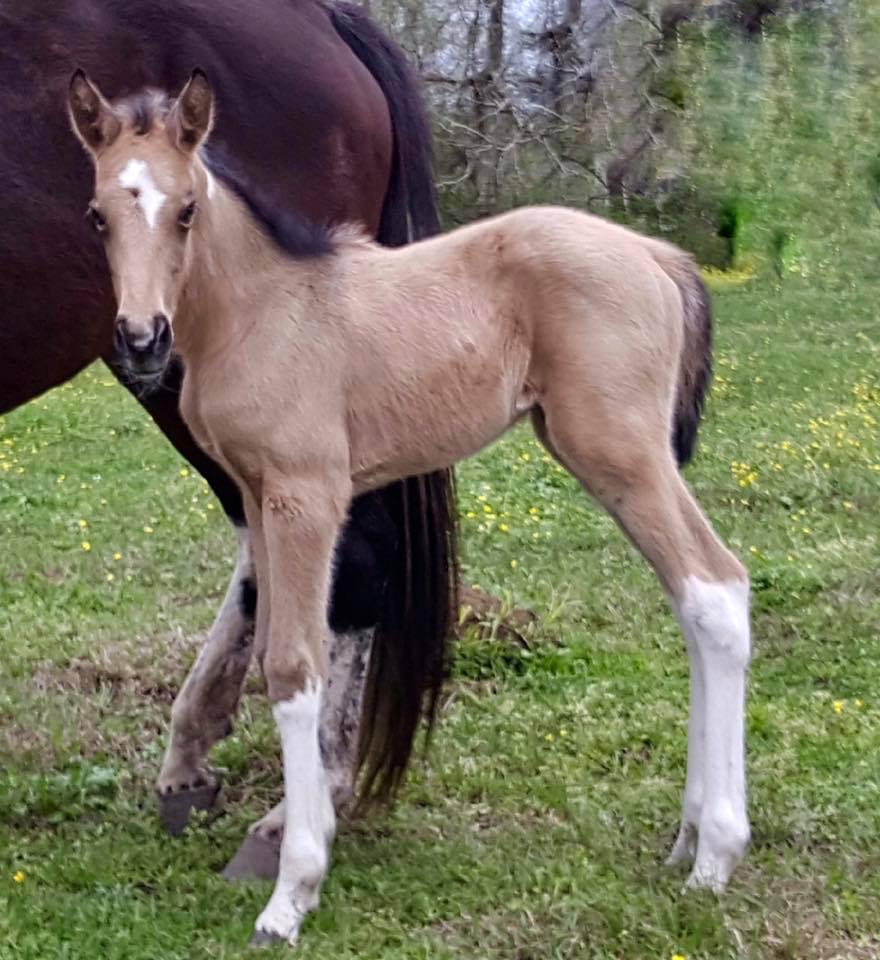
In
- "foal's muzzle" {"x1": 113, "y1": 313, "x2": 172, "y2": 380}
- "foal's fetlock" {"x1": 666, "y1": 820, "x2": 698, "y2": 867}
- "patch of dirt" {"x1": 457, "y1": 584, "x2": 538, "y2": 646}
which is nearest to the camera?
"foal's muzzle" {"x1": 113, "y1": 313, "x2": 172, "y2": 380}

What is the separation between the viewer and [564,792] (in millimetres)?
3738

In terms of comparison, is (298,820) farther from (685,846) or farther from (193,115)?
(193,115)

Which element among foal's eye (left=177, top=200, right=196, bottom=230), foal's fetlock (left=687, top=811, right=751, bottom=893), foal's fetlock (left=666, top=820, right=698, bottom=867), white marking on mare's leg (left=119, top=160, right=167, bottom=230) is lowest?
foal's fetlock (left=666, top=820, right=698, bottom=867)

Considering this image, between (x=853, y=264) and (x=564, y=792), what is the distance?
8.52 feet

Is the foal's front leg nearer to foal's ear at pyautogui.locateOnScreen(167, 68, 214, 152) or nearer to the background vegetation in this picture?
the background vegetation

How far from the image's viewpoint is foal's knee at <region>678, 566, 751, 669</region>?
9.82 feet

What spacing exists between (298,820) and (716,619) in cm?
104

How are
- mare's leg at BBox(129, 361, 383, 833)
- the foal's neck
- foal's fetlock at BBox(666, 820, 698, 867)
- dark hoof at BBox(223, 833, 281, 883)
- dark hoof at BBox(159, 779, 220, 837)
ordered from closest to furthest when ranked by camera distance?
the foal's neck < foal's fetlock at BBox(666, 820, 698, 867) < dark hoof at BBox(223, 833, 281, 883) < mare's leg at BBox(129, 361, 383, 833) < dark hoof at BBox(159, 779, 220, 837)

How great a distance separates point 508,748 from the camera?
4.07 m

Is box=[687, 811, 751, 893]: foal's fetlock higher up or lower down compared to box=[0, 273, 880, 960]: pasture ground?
higher up

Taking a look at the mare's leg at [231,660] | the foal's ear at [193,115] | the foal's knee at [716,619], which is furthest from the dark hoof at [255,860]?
the foal's ear at [193,115]

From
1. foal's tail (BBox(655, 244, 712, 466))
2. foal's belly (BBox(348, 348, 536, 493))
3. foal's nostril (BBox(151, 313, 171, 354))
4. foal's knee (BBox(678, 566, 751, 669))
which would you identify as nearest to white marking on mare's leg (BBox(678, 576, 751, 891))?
foal's knee (BBox(678, 566, 751, 669))

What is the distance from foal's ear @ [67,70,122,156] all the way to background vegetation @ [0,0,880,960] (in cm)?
175

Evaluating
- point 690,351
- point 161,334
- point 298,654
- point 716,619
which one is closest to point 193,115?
point 161,334
